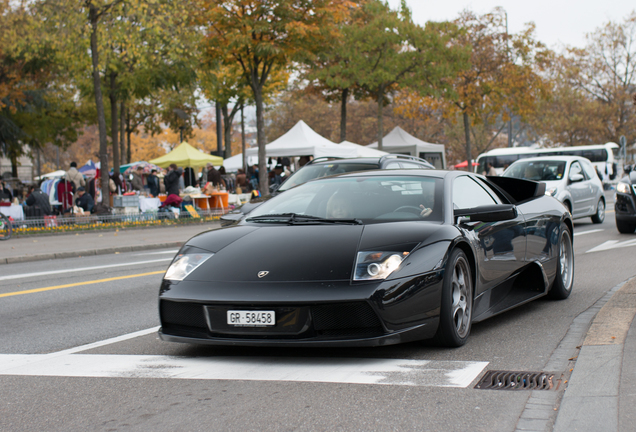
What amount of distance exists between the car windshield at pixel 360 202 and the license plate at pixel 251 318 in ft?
3.30

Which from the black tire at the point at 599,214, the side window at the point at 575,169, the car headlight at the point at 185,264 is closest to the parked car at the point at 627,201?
the side window at the point at 575,169

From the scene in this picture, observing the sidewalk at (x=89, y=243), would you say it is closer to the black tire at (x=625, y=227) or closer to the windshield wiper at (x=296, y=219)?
the black tire at (x=625, y=227)

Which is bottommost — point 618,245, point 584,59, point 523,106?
point 618,245

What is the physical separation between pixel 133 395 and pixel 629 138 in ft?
208

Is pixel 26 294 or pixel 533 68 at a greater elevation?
pixel 533 68

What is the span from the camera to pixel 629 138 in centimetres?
6097

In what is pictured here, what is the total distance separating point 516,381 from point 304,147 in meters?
25.1

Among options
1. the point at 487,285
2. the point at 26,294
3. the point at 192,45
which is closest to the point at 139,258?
the point at 26,294

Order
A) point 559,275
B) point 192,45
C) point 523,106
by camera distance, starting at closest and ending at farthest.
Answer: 1. point 559,275
2. point 192,45
3. point 523,106

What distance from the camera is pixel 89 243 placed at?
52.0 ft

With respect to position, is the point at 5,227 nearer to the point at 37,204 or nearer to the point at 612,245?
the point at 37,204

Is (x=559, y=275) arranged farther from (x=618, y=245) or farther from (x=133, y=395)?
(x=618, y=245)

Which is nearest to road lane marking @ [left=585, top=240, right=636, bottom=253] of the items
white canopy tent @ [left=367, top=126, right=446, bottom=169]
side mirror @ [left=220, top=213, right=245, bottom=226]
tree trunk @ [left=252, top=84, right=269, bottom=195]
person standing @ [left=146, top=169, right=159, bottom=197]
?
side mirror @ [left=220, top=213, right=245, bottom=226]

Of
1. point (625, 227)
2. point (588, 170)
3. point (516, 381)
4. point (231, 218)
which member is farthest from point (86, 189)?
point (516, 381)
